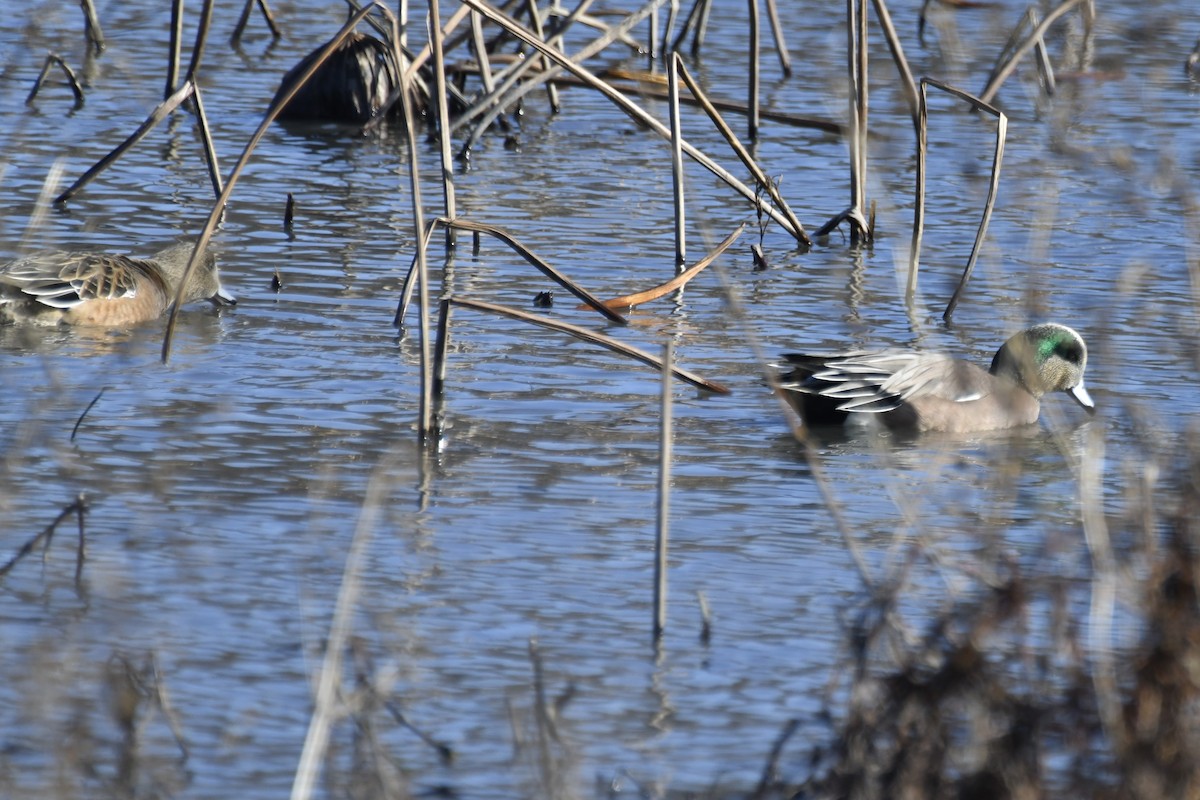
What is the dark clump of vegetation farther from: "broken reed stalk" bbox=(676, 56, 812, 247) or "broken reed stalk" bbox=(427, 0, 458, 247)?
"broken reed stalk" bbox=(676, 56, 812, 247)

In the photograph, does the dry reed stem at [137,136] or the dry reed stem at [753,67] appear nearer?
the dry reed stem at [137,136]

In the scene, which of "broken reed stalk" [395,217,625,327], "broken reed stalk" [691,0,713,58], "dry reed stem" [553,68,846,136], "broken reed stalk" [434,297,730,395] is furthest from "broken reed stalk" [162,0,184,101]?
"broken reed stalk" [691,0,713,58]

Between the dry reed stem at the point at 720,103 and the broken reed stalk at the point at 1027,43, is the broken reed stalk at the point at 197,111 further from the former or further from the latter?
the broken reed stalk at the point at 1027,43

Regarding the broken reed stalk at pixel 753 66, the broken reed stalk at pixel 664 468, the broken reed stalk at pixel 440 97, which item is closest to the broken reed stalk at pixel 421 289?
the broken reed stalk at pixel 440 97

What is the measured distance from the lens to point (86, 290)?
945cm

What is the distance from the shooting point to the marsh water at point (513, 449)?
5.00m

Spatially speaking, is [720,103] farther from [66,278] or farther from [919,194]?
[66,278]

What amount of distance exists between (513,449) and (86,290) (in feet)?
9.68

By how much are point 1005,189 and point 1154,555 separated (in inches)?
369

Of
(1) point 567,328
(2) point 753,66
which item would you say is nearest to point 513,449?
(1) point 567,328

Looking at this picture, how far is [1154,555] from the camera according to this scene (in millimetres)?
3783

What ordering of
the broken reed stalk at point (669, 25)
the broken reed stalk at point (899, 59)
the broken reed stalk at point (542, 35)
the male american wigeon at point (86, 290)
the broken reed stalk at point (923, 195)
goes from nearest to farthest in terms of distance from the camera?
the broken reed stalk at point (923, 195)
the broken reed stalk at point (899, 59)
the male american wigeon at point (86, 290)
the broken reed stalk at point (669, 25)
the broken reed stalk at point (542, 35)

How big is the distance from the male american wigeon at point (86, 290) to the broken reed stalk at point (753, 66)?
11.3ft

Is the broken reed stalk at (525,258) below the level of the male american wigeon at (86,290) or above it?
above
